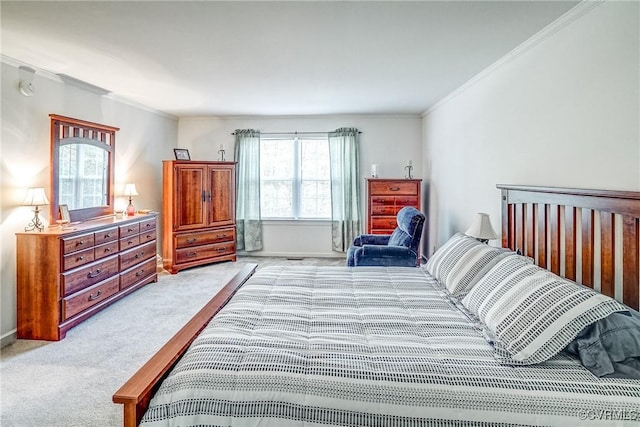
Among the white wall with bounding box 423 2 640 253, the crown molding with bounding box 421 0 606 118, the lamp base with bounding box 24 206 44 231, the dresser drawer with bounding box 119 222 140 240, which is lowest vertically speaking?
A: the dresser drawer with bounding box 119 222 140 240

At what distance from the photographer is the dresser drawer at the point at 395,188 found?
5629 mm

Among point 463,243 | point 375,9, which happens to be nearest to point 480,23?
point 375,9

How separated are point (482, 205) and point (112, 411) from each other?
141 inches

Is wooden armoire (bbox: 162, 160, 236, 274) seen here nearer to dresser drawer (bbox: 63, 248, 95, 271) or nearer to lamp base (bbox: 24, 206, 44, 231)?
dresser drawer (bbox: 63, 248, 95, 271)

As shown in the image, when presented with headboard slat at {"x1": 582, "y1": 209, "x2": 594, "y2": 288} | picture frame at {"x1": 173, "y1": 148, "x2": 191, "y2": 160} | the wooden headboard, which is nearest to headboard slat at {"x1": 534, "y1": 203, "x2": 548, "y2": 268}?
the wooden headboard

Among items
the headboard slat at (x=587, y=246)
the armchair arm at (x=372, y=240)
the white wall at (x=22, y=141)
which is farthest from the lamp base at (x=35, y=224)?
the headboard slat at (x=587, y=246)

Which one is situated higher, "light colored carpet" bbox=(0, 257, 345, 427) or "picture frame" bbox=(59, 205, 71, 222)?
"picture frame" bbox=(59, 205, 71, 222)

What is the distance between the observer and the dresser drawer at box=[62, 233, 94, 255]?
3280mm

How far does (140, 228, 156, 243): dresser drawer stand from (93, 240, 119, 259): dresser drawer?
0.56m

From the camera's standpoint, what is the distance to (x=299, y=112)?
6078 mm

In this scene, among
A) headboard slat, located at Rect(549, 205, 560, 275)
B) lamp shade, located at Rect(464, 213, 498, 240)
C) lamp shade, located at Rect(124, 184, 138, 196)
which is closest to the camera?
headboard slat, located at Rect(549, 205, 560, 275)

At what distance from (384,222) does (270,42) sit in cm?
339

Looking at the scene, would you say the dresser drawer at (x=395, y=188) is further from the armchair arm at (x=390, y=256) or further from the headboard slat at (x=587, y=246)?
the headboard slat at (x=587, y=246)

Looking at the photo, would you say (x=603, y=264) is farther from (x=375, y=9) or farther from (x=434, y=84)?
(x=434, y=84)
